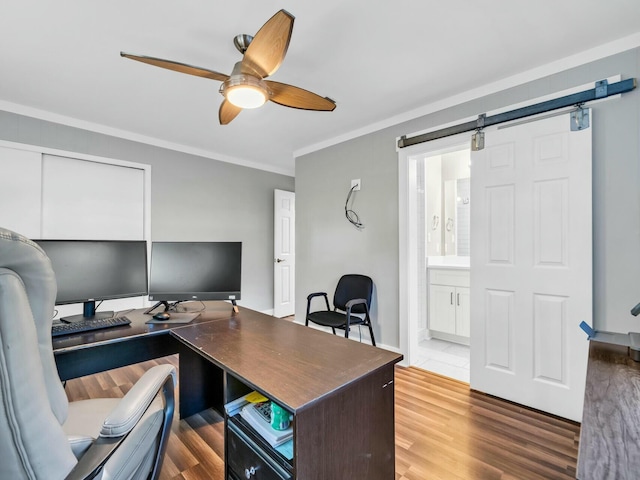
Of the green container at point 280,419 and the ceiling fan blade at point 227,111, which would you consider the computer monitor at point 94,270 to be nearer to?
the ceiling fan blade at point 227,111

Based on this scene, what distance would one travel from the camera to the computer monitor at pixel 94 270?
177cm

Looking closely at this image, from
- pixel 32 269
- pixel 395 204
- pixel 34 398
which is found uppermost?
pixel 395 204

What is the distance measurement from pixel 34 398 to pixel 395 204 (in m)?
2.81

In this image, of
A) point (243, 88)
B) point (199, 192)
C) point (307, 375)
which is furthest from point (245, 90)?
point (199, 192)

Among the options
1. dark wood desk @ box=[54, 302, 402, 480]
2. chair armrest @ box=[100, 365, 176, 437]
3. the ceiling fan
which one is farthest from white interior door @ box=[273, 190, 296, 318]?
chair armrest @ box=[100, 365, 176, 437]

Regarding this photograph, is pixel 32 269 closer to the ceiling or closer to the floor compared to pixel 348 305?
closer to the ceiling

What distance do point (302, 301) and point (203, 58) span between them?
2853mm

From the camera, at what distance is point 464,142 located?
2.55 meters

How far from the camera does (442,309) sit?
141 inches

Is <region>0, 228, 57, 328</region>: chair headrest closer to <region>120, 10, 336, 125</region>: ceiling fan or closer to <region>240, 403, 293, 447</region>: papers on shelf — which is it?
<region>240, 403, 293, 447</region>: papers on shelf

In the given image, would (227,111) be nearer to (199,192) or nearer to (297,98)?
(297,98)

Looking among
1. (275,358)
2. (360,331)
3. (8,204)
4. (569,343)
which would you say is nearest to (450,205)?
(360,331)

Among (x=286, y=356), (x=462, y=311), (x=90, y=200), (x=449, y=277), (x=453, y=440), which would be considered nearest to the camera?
(x=286, y=356)

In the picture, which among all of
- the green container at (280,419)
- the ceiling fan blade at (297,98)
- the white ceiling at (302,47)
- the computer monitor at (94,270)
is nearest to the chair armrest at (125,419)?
the green container at (280,419)
